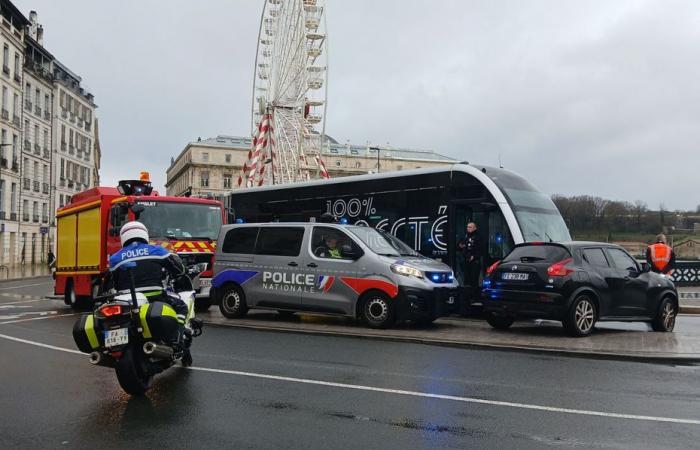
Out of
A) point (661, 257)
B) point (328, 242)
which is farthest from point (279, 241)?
point (661, 257)

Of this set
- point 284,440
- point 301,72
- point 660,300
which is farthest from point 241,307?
point 301,72

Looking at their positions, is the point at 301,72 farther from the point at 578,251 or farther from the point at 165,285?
the point at 165,285

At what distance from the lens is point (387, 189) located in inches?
628

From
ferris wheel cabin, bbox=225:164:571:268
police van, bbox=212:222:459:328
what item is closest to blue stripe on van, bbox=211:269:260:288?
police van, bbox=212:222:459:328

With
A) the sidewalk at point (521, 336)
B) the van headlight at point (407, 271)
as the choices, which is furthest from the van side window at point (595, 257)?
the van headlight at point (407, 271)

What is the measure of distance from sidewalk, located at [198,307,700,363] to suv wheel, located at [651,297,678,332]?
19cm

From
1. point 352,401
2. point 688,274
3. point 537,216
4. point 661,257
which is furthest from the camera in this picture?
point 688,274

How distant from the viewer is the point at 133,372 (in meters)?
6.39

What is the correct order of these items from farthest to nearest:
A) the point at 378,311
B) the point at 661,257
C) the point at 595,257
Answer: the point at 661,257 → the point at 378,311 → the point at 595,257

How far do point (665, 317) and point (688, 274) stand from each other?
66.3ft

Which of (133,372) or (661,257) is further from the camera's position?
(661,257)

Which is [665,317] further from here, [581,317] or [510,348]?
[510,348]

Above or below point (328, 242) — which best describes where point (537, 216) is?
above

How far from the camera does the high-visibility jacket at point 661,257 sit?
17.7 meters
